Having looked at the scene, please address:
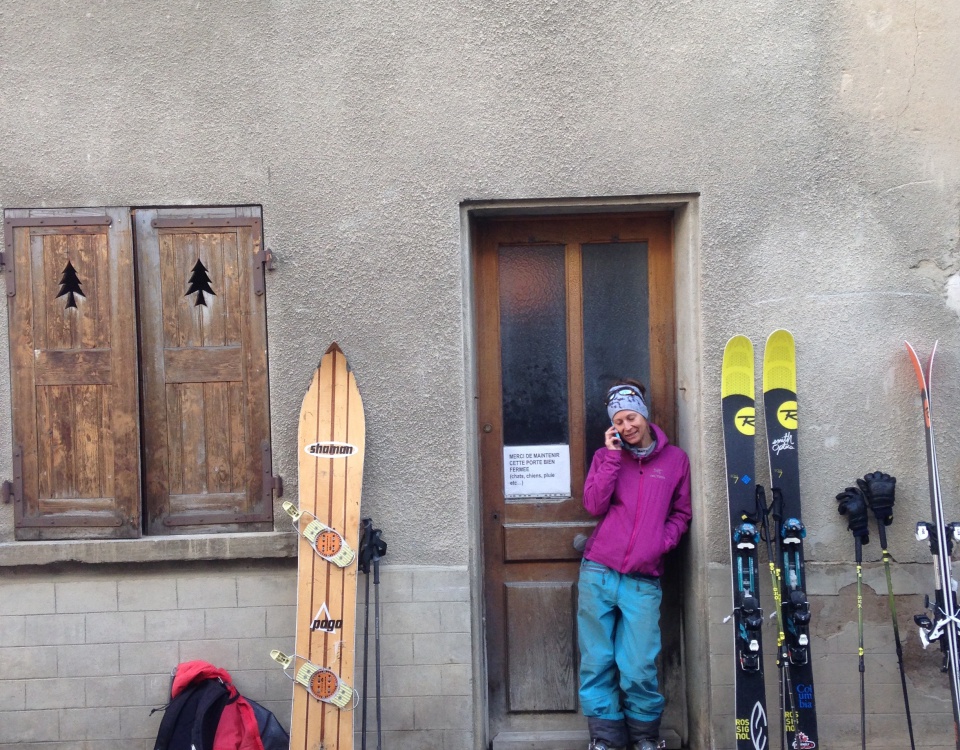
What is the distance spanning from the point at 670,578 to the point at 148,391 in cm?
257

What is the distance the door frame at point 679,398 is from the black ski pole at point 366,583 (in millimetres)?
456

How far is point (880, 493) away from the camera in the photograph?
11.8ft

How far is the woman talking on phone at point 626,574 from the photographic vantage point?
12.1 ft

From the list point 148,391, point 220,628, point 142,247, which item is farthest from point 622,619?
point 142,247

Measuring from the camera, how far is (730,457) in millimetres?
3621

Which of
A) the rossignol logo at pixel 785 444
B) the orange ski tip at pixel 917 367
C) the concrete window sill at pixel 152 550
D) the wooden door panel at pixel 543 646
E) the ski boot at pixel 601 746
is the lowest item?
the ski boot at pixel 601 746

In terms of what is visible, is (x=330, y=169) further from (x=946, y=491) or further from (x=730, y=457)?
(x=946, y=491)

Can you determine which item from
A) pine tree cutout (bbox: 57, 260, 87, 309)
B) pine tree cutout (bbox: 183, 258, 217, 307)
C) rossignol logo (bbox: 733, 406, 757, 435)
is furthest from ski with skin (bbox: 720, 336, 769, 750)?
pine tree cutout (bbox: 57, 260, 87, 309)

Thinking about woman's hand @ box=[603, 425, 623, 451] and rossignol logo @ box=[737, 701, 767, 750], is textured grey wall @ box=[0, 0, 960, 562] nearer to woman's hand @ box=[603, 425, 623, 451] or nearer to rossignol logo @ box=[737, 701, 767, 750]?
woman's hand @ box=[603, 425, 623, 451]

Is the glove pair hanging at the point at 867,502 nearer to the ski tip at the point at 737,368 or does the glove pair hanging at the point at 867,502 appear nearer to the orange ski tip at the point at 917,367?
the orange ski tip at the point at 917,367

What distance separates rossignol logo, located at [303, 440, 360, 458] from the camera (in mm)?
3645

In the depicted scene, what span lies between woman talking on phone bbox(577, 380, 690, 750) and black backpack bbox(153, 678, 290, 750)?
1391mm

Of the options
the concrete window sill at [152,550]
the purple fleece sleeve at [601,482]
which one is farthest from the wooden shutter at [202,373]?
the purple fleece sleeve at [601,482]

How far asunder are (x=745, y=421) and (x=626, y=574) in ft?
2.73
